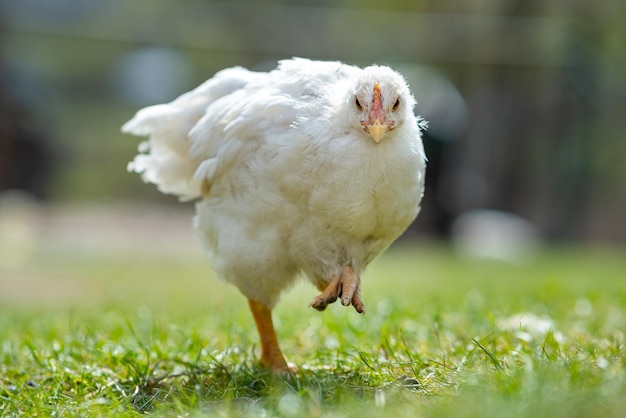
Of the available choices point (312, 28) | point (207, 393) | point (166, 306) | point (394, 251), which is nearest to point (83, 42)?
point (312, 28)

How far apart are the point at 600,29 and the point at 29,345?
12.7 metres

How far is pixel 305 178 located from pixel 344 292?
53 centimetres

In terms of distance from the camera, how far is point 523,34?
14227mm

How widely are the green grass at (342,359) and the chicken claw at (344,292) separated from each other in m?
0.29

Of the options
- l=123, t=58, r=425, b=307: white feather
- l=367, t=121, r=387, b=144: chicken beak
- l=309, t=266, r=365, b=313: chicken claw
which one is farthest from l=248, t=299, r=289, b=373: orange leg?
l=367, t=121, r=387, b=144: chicken beak

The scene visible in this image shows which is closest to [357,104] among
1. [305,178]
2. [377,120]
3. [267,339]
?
[377,120]

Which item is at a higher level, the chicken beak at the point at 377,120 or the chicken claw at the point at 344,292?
the chicken beak at the point at 377,120

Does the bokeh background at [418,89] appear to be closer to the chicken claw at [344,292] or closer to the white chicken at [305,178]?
the white chicken at [305,178]

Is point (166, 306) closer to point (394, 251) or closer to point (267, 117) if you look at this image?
point (267, 117)

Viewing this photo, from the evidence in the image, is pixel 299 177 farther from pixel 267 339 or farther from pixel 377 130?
pixel 267 339

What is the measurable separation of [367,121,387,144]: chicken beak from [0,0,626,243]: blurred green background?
1017 centimetres

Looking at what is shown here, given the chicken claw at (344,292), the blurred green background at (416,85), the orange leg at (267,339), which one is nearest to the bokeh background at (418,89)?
the blurred green background at (416,85)

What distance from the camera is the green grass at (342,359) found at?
2680mm

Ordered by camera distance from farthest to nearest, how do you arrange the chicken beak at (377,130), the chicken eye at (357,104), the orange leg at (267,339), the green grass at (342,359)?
1. the orange leg at (267,339)
2. the chicken eye at (357,104)
3. the chicken beak at (377,130)
4. the green grass at (342,359)
